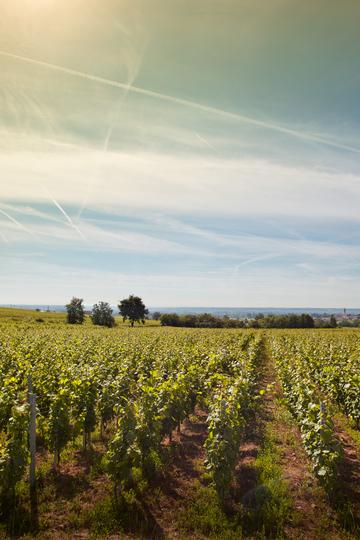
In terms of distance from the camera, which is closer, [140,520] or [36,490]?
[140,520]

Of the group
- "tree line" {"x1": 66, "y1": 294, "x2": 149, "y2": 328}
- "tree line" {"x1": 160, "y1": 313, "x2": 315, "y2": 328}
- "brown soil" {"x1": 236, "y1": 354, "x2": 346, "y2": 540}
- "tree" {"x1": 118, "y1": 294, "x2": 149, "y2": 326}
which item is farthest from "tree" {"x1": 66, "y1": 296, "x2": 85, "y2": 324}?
"brown soil" {"x1": 236, "y1": 354, "x2": 346, "y2": 540}

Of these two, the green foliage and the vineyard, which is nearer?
the vineyard

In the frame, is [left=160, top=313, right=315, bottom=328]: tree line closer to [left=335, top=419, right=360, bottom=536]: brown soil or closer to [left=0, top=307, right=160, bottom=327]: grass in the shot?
[left=0, top=307, right=160, bottom=327]: grass

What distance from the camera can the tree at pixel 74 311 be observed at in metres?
94.9

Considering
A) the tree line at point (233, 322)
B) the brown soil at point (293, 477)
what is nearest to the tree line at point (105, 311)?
the tree line at point (233, 322)

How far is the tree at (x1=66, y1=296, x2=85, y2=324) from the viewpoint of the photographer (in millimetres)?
94875

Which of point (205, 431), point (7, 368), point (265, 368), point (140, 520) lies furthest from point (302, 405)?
point (265, 368)

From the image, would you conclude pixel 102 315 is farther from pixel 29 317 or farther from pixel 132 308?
pixel 29 317

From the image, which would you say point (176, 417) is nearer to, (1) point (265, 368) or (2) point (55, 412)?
(2) point (55, 412)

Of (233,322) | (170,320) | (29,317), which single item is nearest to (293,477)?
(29,317)

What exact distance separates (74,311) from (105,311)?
380 inches

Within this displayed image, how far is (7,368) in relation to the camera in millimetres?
14828

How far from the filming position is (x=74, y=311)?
95.5m

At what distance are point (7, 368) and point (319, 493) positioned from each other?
1253 centimetres
